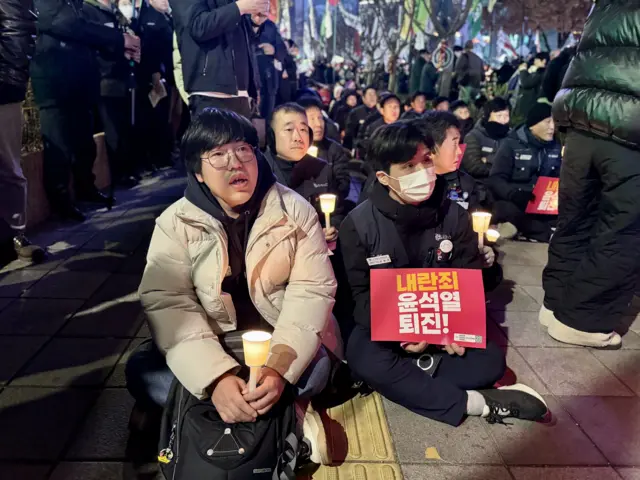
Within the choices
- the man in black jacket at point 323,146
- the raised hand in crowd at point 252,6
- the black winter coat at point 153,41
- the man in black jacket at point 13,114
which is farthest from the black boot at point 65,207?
the raised hand in crowd at point 252,6

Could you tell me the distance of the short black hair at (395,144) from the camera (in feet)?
9.02

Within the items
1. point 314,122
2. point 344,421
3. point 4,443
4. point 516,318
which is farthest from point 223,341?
point 314,122

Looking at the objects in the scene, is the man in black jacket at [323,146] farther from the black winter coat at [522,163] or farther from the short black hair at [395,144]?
the short black hair at [395,144]

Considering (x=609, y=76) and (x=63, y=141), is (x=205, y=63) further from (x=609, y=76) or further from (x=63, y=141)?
(x=609, y=76)

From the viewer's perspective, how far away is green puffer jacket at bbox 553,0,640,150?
2.86 meters

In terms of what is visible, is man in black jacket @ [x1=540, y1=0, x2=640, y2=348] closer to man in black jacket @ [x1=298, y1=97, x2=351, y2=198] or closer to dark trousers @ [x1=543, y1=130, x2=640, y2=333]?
dark trousers @ [x1=543, y1=130, x2=640, y2=333]

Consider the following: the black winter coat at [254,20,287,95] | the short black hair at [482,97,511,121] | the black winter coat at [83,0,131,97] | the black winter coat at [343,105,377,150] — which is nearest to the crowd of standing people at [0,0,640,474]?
the short black hair at [482,97,511,121]

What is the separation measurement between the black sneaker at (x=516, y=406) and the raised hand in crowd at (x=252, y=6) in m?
2.95

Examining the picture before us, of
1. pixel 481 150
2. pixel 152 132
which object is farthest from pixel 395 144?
pixel 152 132

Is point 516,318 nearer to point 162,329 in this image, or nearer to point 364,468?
point 364,468

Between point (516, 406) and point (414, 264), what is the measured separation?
32.3 inches

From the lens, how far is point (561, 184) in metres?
3.45

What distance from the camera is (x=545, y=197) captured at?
5305 millimetres

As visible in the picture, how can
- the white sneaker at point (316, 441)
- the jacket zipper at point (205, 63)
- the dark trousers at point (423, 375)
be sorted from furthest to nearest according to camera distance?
the jacket zipper at point (205, 63), the dark trousers at point (423, 375), the white sneaker at point (316, 441)
